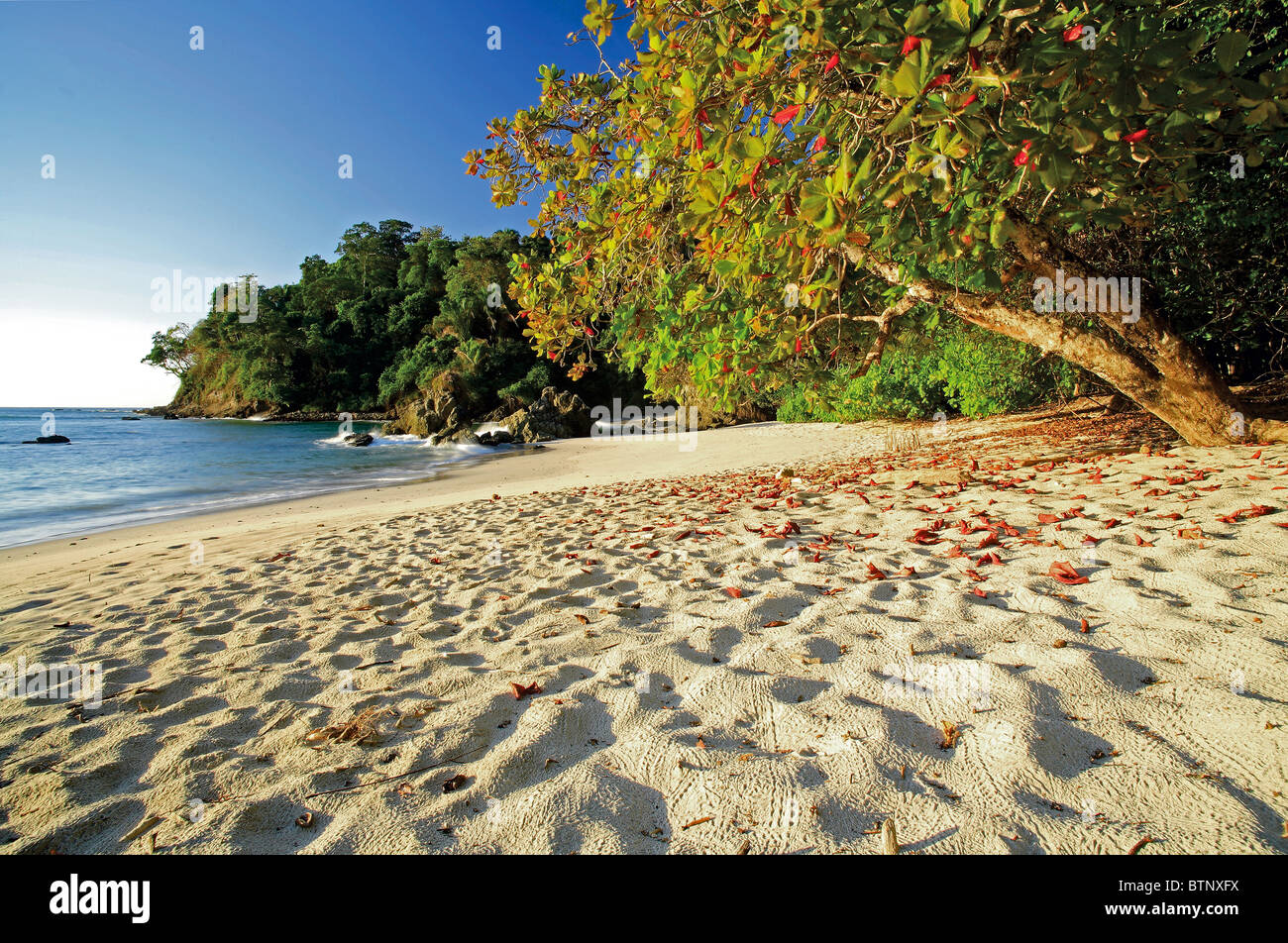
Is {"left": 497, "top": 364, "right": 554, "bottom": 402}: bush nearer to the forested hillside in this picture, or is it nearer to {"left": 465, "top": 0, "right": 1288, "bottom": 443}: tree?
the forested hillside

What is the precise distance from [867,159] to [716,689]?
209cm

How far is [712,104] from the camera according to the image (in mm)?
2438

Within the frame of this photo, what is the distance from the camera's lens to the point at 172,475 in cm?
1432

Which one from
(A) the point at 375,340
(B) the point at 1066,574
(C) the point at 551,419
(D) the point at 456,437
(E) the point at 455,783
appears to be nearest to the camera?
(E) the point at 455,783

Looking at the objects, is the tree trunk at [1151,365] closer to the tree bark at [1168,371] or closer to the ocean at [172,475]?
the tree bark at [1168,371]

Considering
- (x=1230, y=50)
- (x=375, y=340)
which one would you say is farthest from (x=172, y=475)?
(x=375, y=340)

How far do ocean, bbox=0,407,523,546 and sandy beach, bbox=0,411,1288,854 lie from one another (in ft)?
21.0

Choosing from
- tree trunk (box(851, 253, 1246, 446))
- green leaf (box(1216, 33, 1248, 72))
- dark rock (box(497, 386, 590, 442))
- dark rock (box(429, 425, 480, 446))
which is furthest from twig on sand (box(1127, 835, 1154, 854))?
dark rock (box(429, 425, 480, 446))

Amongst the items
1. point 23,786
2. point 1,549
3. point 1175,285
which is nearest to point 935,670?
point 23,786

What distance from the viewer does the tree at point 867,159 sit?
1.98 metres

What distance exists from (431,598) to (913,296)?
17.8ft

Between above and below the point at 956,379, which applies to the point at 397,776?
below

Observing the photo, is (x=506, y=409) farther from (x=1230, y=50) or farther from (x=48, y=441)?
(x=1230, y=50)

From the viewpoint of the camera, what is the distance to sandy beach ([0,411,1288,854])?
60.9 inches
